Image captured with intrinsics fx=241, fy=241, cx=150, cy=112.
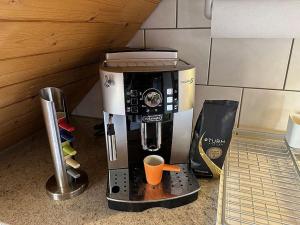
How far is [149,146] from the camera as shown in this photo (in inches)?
25.5

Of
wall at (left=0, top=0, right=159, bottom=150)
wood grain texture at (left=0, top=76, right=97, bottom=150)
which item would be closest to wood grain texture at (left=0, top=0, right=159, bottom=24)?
wall at (left=0, top=0, right=159, bottom=150)

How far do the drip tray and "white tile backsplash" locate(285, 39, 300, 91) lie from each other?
1.55ft

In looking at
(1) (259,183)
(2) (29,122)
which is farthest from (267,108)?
(2) (29,122)

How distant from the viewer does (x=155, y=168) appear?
59cm

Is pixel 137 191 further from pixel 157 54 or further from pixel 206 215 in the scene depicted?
pixel 157 54

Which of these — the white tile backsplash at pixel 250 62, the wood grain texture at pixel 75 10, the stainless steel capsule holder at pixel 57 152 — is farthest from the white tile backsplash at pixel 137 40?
the stainless steel capsule holder at pixel 57 152

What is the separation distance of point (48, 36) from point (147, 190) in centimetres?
43

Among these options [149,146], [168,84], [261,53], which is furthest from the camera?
[261,53]

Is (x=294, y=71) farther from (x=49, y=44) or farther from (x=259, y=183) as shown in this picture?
(x=49, y=44)

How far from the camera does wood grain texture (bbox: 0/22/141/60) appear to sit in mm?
439

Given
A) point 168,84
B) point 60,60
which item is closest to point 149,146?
point 168,84

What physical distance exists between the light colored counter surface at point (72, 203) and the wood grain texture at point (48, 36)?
0.37m

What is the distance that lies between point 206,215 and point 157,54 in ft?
1.41

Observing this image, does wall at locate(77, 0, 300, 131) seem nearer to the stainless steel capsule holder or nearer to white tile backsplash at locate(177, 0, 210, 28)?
white tile backsplash at locate(177, 0, 210, 28)
